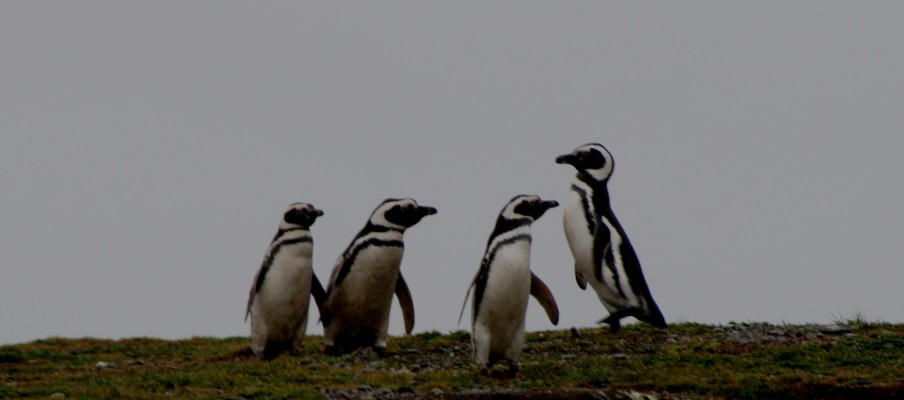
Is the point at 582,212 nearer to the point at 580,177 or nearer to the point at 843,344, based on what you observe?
the point at 580,177

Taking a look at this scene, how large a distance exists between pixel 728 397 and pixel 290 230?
461 centimetres

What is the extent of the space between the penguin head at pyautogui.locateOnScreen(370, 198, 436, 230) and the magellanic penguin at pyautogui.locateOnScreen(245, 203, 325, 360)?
57 centimetres

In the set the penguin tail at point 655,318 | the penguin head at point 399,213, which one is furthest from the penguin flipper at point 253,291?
the penguin tail at point 655,318

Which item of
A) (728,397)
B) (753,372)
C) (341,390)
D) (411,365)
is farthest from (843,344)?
(341,390)

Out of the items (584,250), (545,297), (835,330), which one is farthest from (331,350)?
(835,330)

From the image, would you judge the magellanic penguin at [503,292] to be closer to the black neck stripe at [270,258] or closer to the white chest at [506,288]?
the white chest at [506,288]

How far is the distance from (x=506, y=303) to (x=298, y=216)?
2.76 meters

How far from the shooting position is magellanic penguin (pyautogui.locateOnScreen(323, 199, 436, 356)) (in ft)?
46.1

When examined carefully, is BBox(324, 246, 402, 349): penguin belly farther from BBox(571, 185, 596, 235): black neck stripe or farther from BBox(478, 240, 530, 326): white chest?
BBox(478, 240, 530, 326): white chest

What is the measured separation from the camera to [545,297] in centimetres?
1345

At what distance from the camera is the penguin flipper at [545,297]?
44.2ft

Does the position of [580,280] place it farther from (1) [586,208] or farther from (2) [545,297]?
(2) [545,297]

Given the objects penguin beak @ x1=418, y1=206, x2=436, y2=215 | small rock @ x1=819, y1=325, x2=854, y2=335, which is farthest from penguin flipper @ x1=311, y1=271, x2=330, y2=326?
small rock @ x1=819, y1=325, x2=854, y2=335

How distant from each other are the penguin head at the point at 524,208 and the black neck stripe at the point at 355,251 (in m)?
1.84
